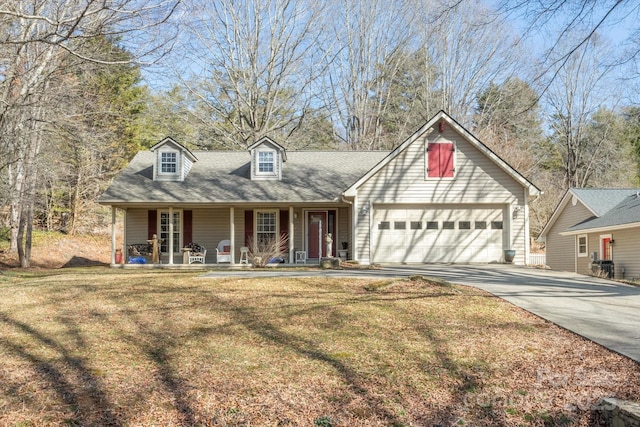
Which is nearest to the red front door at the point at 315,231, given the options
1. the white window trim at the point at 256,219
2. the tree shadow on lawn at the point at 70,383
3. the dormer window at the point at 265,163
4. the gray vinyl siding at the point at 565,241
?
the white window trim at the point at 256,219

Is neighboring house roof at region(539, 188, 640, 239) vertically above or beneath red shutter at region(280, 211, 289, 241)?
above

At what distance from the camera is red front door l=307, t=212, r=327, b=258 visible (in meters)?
21.6

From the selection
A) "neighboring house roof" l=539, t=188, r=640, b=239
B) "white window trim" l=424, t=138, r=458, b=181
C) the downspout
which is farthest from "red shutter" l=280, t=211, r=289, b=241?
"neighboring house roof" l=539, t=188, r=640, b=239

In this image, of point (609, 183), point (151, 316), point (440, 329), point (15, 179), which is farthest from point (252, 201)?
point (609, 183)

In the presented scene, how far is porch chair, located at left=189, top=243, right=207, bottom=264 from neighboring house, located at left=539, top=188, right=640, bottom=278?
15.9 meters

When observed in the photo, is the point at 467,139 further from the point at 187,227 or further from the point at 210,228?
the point at 187,227

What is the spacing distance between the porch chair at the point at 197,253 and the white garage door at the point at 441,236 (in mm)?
6565

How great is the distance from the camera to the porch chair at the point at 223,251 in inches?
790

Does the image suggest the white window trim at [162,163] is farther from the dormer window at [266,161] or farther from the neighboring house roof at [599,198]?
the neighboring house roof at [599,198]

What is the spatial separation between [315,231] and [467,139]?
6.97 metres

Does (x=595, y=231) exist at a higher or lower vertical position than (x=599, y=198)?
lower

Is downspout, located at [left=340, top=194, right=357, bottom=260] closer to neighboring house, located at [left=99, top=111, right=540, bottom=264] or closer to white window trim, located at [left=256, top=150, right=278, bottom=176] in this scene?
neighboring house, located at [left=99, top=111, right=540, bottom=264]

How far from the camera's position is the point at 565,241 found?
26.2 meters

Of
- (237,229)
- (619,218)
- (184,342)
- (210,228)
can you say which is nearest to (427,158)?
(237,229)
